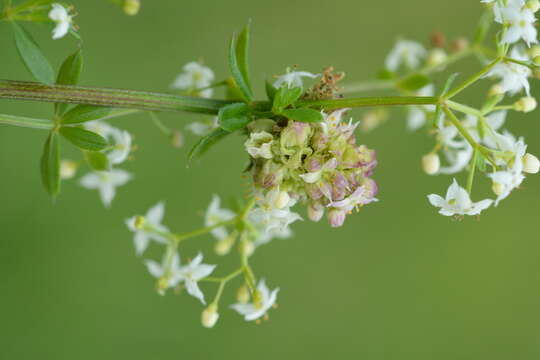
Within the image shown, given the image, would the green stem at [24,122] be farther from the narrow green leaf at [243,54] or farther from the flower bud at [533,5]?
the flower bud at [533,5]

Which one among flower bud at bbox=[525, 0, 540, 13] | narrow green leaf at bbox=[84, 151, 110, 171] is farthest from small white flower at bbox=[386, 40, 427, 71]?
narrow green leaf at bbox=[84, 151, 110, 171]

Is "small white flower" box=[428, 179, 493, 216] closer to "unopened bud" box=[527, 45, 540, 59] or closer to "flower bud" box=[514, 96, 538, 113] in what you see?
"flower bud" box=[514, 96, 538, 113]

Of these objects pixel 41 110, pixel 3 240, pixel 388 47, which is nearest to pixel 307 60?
pixel 388 47

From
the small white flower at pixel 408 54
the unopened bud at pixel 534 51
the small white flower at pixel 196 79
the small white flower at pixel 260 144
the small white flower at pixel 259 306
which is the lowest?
the small white flower at pixel 259 306

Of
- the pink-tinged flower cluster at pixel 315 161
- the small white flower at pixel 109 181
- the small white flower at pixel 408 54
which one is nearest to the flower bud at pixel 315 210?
the pink-tinged flower cluster at pixel 315 161

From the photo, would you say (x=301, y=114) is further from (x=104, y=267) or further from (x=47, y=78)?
(x=104, y=267)
